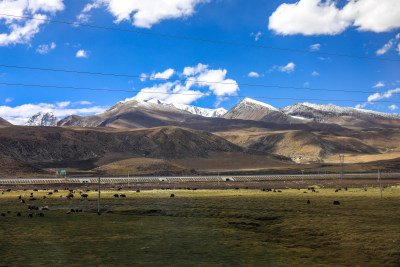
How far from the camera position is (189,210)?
39750 mm

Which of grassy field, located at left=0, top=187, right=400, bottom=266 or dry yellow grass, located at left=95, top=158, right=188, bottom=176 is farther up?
dry yellow grass, located at left=95, top=158, right=188, bottom=176

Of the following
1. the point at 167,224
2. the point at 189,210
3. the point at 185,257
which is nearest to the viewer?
the point at 185,257

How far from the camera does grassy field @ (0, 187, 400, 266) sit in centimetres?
1912

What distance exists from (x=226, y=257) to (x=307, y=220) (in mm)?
14171

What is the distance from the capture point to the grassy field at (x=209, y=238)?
62.7 feet

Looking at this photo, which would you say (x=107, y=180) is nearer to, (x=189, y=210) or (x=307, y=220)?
(x=189, y=210)

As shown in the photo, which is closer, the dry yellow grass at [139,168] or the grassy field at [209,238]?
the grassy field at [209,238]

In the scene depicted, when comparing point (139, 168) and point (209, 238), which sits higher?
point (139, 168)

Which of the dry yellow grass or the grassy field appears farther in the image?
the dry yellow grass

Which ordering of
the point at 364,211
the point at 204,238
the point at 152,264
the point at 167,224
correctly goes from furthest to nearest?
1. the point at 364,211
2. the point at 167,224
3. the point at 204,238
4. the point at 152,264

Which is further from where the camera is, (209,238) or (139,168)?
(139,168)

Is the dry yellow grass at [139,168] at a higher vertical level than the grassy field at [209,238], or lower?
higher

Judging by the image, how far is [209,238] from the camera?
24.7 meters

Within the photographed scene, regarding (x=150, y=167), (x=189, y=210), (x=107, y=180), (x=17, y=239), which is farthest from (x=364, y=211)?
(x=150, y=167)
